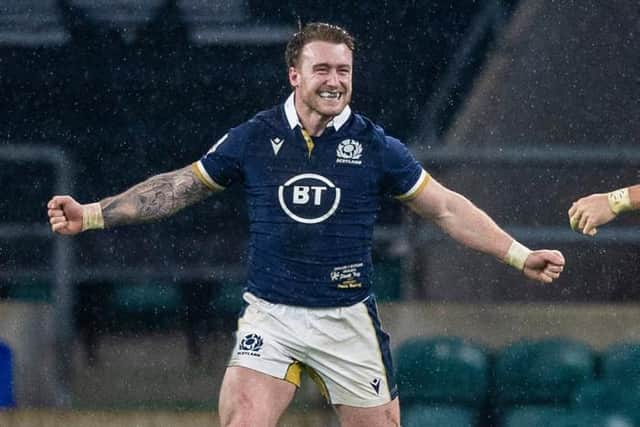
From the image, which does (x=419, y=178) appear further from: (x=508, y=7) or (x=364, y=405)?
(x=508, y=7)

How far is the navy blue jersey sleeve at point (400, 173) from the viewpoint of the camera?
18.4 feet

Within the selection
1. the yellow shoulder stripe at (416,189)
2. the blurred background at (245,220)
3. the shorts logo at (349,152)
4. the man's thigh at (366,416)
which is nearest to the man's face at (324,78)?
the shorts logo at (349,152)

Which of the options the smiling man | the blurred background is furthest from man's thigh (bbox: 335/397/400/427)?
the blurred background

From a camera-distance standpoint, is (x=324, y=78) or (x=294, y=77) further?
(x=294, y=77)

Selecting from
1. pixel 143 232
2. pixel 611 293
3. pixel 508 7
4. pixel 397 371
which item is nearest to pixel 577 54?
pixel 508 7

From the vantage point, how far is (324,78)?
5.54 metres

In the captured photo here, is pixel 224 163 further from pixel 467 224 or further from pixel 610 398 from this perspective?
pixel 610 398

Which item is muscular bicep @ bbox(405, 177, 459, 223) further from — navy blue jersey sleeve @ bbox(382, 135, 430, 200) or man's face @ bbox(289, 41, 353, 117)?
man's face @ bbox(289, 41, 353, 117)

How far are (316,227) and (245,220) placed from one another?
7.01 feet

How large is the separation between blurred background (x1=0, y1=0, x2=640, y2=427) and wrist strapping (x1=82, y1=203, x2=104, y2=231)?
6.34 ft

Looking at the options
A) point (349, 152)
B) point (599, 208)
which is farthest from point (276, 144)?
point (599, 208)

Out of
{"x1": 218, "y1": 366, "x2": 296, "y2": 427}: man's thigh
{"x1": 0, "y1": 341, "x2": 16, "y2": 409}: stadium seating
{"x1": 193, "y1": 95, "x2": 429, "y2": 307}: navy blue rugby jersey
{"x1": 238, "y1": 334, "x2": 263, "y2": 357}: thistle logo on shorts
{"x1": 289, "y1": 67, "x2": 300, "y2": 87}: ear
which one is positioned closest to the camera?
{"x1": 218, "y1": 366, "x2": 296, "y2": 427}: man's thigh

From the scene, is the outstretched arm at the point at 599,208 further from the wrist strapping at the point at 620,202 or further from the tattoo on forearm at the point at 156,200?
the tattoo on forearm at the point at 156,200

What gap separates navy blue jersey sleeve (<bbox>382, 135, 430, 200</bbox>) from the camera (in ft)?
18.4
